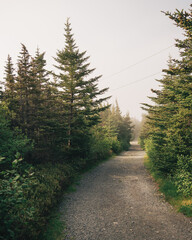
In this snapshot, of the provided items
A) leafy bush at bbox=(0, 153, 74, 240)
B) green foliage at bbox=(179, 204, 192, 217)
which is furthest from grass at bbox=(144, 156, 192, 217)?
leafy bush at bbox=(0, 153, 74, 240)

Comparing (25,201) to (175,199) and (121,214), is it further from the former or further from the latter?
(175,199)

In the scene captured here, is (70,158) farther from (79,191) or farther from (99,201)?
(99,201)

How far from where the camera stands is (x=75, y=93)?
545 inches

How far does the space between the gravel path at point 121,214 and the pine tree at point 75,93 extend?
4.68m

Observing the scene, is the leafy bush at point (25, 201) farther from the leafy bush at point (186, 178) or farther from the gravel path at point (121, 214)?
the leafy bush at point (186, 178)

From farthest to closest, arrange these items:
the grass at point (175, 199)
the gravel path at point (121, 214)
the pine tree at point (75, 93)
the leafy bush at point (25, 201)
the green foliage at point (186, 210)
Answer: the pine tree at point (75, 93), the grass at point (175, 199), the green foliage at point (186, 210), the gravel path at point (121, 214), the leafy bush at point (25, 201)

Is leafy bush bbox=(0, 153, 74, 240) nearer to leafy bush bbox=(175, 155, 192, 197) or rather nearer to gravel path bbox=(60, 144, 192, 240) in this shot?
gravel path bbox=(60, 144, 192, 240)

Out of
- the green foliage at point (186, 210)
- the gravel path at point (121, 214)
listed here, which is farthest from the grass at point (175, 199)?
the gravel path at point (121, 214)

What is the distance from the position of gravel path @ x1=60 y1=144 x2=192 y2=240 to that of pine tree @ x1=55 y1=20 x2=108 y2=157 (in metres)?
4.68

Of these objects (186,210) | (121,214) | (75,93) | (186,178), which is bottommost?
→ (121,214)

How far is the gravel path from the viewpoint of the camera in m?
5.21

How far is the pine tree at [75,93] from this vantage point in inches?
525

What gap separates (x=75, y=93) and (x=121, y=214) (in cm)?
1029

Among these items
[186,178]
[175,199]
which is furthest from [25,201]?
[175,199]
